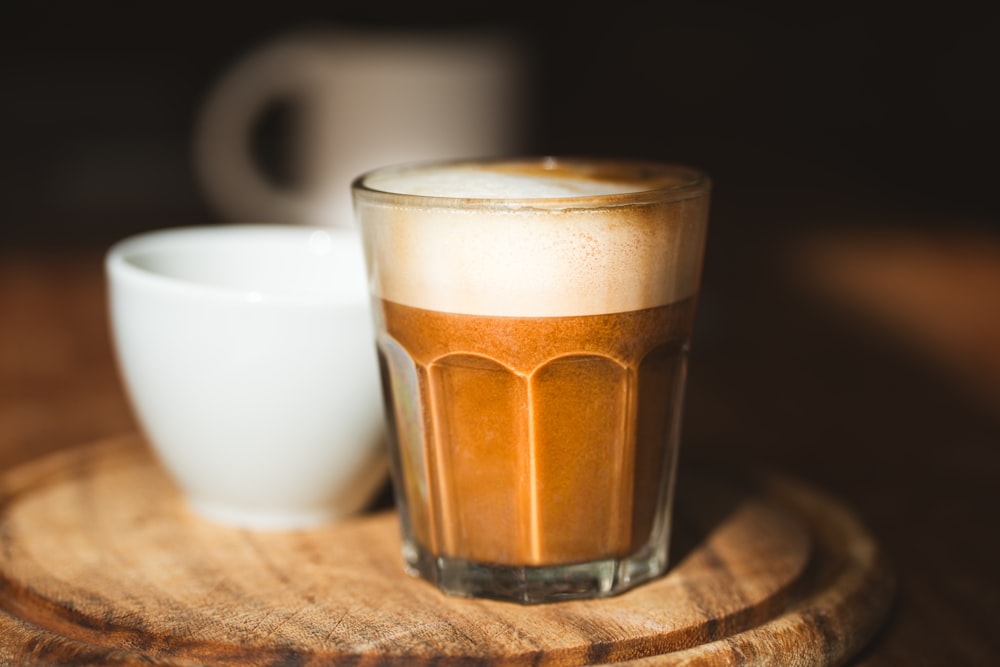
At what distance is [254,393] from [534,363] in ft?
0.54

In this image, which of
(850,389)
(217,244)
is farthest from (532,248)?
(850,389)

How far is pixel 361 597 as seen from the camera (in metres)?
0.49

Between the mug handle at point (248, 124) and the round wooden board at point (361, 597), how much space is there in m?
0.52

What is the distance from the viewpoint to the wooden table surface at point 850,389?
583mm

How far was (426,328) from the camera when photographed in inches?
19.2

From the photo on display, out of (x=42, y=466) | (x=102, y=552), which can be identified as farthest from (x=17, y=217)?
(x=102, y=552)

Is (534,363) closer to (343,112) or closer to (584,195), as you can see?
(584,195)

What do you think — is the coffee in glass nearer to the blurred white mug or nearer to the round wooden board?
the round wooden board

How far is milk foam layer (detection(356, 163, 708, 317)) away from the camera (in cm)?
45

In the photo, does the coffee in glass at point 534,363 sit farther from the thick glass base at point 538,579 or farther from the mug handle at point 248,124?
the mug handle at point 248,124

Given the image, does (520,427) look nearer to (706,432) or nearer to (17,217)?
(706,432)

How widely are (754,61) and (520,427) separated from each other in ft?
8.13

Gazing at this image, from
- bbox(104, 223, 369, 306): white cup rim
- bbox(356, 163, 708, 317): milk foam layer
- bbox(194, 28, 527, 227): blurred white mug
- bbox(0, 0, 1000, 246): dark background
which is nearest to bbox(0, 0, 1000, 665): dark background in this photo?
bbox(0, 0, 1000, 246): dark background

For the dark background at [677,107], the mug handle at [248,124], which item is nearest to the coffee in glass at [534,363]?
the mug handle at [248,124]
